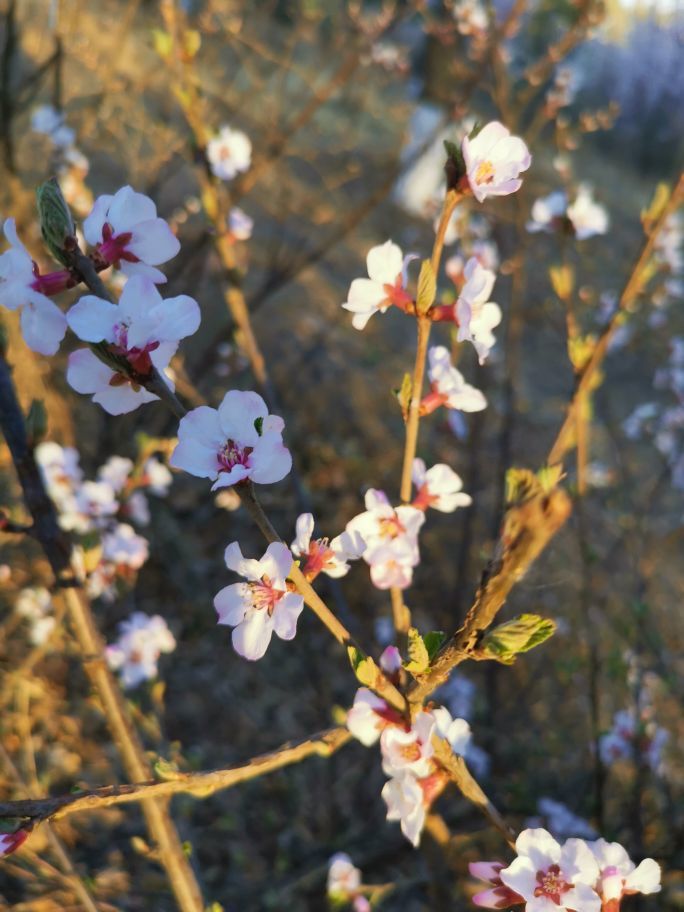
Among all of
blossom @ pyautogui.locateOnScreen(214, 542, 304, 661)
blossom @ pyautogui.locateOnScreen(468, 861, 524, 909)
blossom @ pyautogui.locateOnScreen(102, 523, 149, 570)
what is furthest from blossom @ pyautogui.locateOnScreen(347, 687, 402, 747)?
blossom @ pyautogui.locateOnScreen(102, 523, 149, 570)

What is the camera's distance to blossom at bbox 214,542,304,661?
2.42 ft

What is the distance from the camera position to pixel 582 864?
0.83m

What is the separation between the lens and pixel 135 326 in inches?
27.8

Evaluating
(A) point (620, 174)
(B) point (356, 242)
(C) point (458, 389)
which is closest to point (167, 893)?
(C) point (458, 389)

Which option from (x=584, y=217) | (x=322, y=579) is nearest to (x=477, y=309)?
(x=584, y=217)

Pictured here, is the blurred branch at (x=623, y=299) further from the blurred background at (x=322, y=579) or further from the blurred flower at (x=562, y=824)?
the blurred flower at (x=562, y=824)

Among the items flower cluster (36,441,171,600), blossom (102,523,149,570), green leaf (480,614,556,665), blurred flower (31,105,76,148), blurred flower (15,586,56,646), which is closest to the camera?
green leaf (480,614,556,665)

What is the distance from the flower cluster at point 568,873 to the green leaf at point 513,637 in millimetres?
314

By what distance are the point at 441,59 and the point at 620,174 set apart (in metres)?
14.7

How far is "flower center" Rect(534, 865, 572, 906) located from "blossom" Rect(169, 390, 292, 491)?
1.93 ft

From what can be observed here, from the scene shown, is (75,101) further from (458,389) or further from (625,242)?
(625,242)

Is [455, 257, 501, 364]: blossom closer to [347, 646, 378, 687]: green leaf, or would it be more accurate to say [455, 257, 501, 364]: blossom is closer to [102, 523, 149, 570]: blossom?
[347, 646, 378, 687]: green leaf

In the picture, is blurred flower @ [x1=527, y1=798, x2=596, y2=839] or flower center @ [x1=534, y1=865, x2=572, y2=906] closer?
flower center @ [x1=534, y1=865, x2=572, y2=906]

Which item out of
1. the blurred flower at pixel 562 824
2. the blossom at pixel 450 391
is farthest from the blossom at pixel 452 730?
the blurred flower at pixel 562 824
